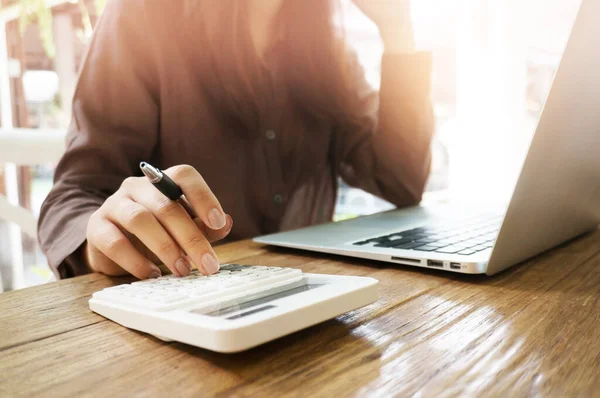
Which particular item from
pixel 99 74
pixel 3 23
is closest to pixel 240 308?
pixel 99 74

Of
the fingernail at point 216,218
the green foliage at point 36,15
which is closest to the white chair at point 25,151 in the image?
the fingernail at point 216,218

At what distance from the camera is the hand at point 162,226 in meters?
0.44

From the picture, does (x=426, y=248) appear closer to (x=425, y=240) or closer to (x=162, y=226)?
(x=425, y=240)

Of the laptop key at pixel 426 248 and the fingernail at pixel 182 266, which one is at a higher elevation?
the fingernail at pixel 182 266

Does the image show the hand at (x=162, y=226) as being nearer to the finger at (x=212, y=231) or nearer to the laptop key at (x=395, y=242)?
the finger at (x=212, y=231)

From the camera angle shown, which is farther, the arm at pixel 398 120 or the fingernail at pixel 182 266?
the arm at pixel 398 120

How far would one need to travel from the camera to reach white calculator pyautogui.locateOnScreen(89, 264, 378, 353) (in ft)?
0.90

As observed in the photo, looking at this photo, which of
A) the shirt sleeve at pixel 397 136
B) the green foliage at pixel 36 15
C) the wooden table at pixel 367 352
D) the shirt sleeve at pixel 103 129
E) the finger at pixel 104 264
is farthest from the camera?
the green foliage at pixel 36 15

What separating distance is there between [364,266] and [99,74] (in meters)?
0.50

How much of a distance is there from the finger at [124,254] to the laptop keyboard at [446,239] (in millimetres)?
234

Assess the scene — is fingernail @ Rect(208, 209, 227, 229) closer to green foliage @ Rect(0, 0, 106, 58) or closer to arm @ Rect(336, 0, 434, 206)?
arm @ Rect(336, 0, 434, 206)

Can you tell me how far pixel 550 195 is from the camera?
49cm

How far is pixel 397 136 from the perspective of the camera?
1.10 m

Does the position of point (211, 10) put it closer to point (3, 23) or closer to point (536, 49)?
point (536, 49)
